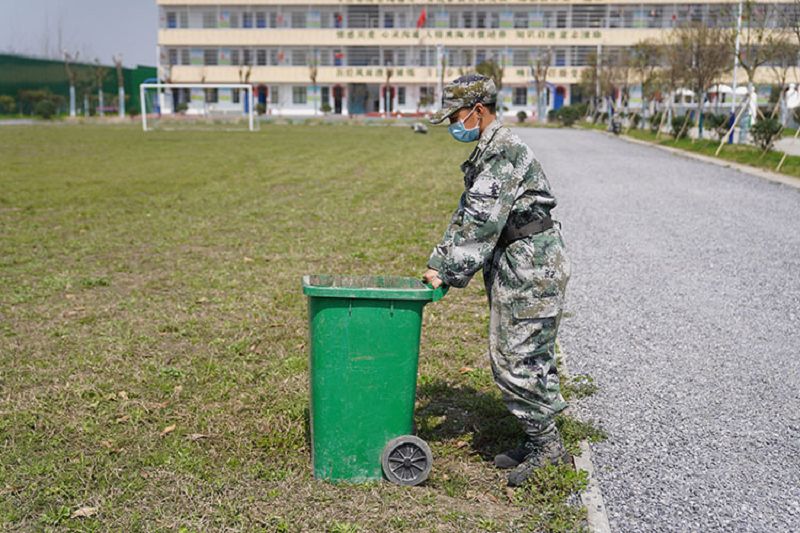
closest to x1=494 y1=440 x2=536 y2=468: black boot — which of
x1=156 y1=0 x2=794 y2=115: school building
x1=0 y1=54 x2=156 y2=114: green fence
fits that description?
x1=0 y1=54 x2=156 y2=114: green fence

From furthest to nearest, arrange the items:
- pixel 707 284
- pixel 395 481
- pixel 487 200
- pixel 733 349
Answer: pixel 707 284 → pixel 733 349 → pixel 395 481 → pixel 487 200

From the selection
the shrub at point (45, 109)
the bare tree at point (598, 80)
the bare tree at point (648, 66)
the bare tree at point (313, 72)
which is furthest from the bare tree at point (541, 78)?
the shrub at point (45, 109)

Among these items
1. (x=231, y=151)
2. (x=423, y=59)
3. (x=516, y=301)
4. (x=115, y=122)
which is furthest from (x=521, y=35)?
(x=516, y=301)

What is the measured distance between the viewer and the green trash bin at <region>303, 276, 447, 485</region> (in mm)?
3779

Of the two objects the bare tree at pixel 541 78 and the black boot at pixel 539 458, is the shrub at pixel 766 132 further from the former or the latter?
the bare tree at pixel 541 78

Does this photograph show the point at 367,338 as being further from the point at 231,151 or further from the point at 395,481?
the point at 231,151

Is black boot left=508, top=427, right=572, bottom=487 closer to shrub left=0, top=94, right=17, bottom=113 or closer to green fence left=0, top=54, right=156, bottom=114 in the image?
shrub left=0, top=94, right=17, bottom=113

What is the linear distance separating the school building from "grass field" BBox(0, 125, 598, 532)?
209ft

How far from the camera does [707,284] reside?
854cm

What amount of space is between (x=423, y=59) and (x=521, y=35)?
8.32 m

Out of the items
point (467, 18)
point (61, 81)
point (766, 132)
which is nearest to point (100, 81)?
point (61, 81)

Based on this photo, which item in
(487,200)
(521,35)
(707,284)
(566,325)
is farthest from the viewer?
(521,35)

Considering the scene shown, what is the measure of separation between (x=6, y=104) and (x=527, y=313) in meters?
62.4

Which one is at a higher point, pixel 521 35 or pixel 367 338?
pixel 521 35
